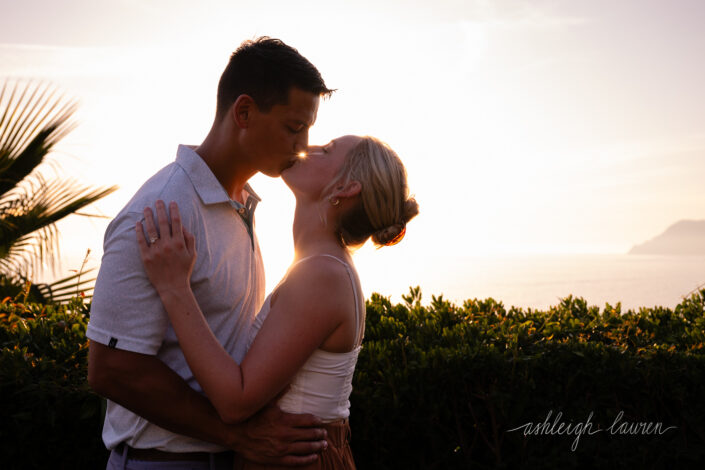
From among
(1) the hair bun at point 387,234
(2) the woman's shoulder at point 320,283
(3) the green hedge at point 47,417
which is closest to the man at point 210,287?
(2) the woman's shoulder at point 320,283

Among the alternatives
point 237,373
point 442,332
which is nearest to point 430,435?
point 442,332

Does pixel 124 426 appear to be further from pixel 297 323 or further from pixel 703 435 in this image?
pixel 703 435

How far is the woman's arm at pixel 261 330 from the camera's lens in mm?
2061

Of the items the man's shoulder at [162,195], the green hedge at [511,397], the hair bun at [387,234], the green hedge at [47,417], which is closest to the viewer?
the man's shoulder at [162,195]

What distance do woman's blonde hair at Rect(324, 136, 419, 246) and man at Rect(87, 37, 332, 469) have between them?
1.06 feet

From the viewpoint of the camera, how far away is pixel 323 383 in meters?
2.45

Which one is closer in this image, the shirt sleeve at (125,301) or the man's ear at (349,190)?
the shirt sleeve at (125,301)

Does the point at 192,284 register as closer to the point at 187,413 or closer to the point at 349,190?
the point at 187,413

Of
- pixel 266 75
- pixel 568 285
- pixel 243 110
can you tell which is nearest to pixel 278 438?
pixel 243 110

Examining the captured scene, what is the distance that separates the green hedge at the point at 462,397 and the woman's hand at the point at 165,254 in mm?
1446

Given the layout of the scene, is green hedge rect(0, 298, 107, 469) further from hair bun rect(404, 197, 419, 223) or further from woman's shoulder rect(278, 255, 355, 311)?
hair bun rect(404, 197, 419, 223)

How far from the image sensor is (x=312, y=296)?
2.32m

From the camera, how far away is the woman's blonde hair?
2.65 metres
